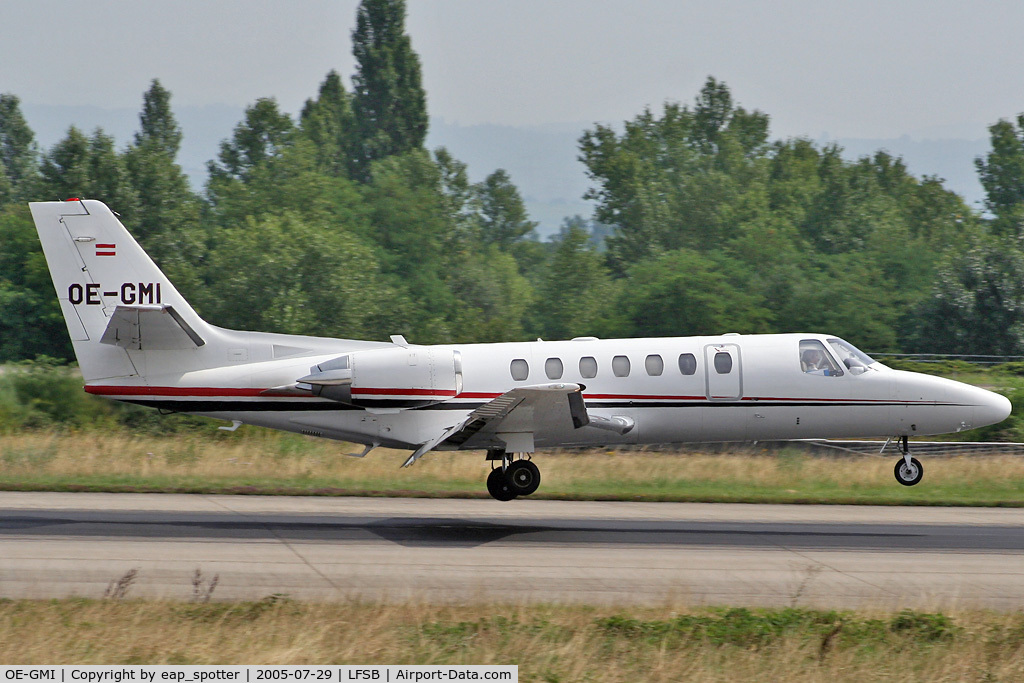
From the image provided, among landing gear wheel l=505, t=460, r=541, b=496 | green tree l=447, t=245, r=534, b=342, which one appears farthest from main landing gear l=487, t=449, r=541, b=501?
green tree l=447, t=245, r=534, b=342

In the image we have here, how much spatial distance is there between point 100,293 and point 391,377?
482 cm

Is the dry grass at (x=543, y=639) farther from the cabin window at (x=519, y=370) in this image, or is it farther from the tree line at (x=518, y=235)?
the tree line at (x=518, y=235)

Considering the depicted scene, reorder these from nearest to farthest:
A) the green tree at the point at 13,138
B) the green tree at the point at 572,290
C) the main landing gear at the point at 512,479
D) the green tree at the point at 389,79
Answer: the main landing gear at the point at 512,479
the green tree at the point at 572,290
the green tree at the point at 389,79
the green tree at the point at 13,138

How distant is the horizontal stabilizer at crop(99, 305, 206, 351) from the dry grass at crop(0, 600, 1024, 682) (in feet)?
21.5

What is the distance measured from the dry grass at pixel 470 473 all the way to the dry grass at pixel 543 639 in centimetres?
912

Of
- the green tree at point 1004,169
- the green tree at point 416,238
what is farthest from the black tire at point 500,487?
the green tree at point 1004,169

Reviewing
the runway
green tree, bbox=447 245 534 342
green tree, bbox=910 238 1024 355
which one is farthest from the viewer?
green tree, bbox=447 245 534 342

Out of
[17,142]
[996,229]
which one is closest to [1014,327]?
[996,229]

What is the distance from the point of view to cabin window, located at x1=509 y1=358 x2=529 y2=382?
1698 centimetres

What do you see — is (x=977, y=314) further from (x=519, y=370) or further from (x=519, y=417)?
(x=519, y=417)

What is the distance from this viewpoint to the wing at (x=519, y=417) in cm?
1489

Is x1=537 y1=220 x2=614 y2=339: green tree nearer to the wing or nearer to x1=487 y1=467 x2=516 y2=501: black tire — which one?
x1=487 y1=467 x2=516 y2=501: black tire

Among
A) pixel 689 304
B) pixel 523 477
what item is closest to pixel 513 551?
pixel 523 477

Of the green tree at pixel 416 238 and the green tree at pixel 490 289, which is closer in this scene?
the green tree at pixel 416 238
